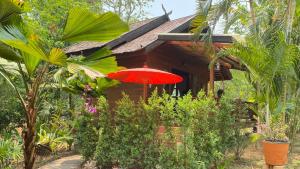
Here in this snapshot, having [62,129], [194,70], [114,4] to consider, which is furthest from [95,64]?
[114,4]

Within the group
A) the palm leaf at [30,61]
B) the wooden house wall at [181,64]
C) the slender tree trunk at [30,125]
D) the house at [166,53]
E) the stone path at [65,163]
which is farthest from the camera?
the wooden house wall at [181,64]

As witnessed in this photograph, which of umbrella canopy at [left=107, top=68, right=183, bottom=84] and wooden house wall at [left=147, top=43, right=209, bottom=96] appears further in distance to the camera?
wooden house wall at [left=147, top=43, right=209, bottom=96]

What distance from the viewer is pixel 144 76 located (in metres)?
7.84

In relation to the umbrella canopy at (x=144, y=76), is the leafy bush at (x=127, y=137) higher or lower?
lower

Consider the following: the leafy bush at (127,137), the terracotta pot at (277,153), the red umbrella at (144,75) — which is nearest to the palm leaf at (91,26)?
the leafy bush at (127,137)

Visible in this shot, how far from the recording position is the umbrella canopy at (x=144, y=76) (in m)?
7.46

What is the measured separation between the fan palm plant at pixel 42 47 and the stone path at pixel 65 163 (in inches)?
98.4

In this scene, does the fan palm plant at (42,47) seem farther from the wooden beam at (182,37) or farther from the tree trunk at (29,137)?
the wooden beam at (182,37)

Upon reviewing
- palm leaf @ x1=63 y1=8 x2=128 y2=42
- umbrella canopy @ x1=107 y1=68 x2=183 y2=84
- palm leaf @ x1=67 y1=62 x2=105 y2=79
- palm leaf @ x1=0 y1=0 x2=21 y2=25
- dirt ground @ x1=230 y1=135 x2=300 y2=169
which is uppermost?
palm leaf @ x1=0 y1=0 x2=21 y2=25

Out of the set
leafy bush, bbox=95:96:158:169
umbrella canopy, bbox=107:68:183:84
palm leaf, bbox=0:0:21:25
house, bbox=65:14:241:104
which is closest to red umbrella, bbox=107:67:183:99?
umbrella canopy, bbox=107:68:183:84

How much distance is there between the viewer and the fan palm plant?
163 inches

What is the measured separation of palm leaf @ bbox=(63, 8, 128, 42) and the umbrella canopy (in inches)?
96.2

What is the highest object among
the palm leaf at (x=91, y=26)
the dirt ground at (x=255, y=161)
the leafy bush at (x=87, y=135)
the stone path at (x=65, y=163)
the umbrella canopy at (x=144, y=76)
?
the palm leaf at (x=91, y=26)

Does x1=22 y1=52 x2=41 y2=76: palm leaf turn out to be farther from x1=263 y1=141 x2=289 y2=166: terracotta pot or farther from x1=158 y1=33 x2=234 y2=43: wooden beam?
x1=158 y1=33 x2=234 y2=43: wooden beam
